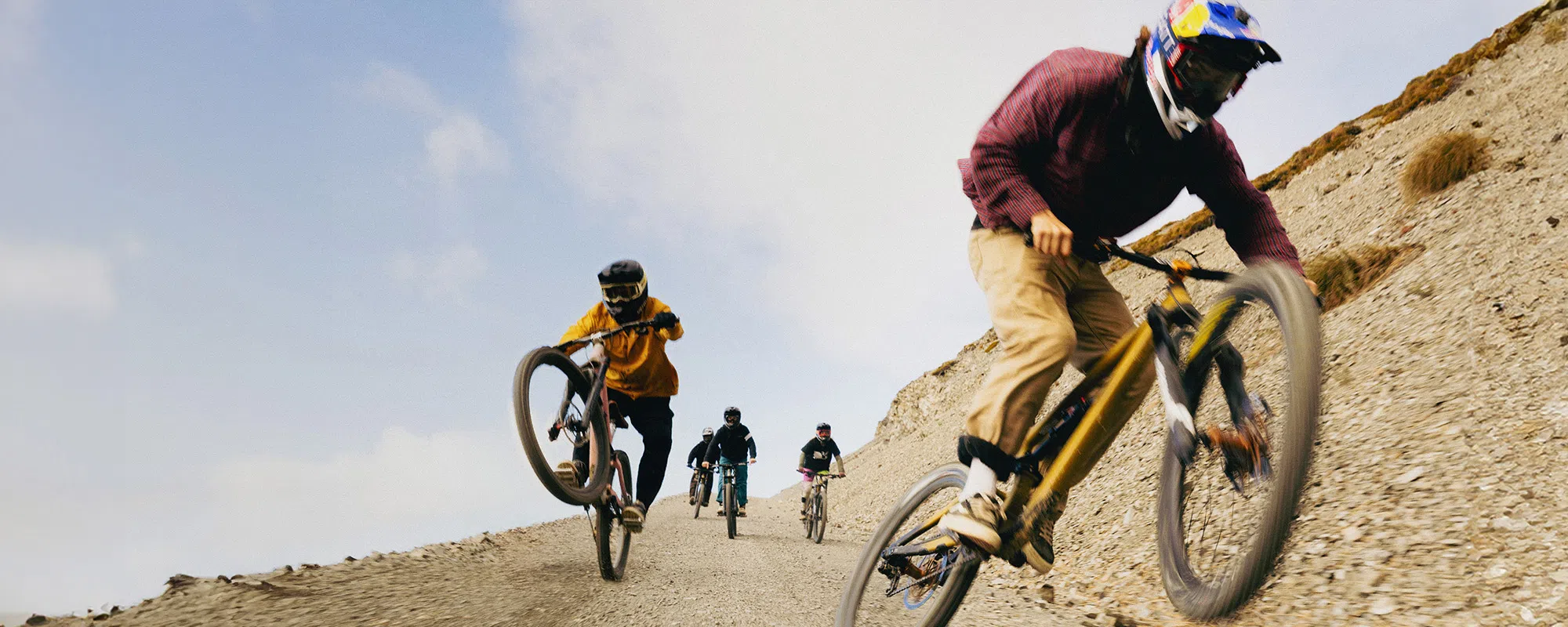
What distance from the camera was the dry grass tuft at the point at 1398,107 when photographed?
20.4 meters

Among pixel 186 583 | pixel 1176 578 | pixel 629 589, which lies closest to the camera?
pixel 1176 578

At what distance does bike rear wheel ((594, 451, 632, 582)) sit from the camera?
599 cm

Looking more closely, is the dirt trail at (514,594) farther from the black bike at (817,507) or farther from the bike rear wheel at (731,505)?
the black bike at (817,507)

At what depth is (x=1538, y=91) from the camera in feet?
48.1

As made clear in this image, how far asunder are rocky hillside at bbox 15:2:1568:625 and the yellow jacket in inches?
65.6

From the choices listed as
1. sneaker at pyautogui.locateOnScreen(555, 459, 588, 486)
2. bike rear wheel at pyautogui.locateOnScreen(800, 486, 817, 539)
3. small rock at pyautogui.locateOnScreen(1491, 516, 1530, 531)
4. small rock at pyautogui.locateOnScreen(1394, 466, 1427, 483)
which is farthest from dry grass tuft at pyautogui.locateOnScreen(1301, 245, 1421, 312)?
sneaker at pyautogui.locateOnScreen(555, 459, 588, 486)

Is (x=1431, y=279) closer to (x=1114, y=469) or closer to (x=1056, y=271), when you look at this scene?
(x=1114, y=469)

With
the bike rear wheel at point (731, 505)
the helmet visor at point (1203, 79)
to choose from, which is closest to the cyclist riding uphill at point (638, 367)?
the helmet visor at point (1203, 79)

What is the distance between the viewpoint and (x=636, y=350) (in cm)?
650

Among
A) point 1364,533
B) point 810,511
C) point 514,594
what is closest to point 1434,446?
point 1364,533

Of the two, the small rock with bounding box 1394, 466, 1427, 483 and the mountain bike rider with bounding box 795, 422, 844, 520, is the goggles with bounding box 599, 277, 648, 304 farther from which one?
the mountain bike rider with bounding box 795, 422, 844, 520

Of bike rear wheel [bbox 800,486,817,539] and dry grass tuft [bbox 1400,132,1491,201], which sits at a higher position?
dry grass tuft [bbox 1400,132,1491,201]

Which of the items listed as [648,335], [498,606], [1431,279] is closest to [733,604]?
[498,606]

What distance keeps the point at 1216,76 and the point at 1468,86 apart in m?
24.2
